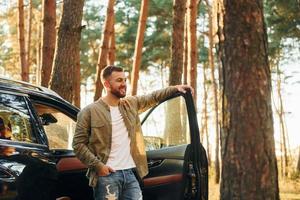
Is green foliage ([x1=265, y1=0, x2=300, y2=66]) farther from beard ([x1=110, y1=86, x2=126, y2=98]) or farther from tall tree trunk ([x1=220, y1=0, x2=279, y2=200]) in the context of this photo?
beard ([x1=110, y1=86, x2=126, y2=98])

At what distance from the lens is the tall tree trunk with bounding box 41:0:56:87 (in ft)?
31.9

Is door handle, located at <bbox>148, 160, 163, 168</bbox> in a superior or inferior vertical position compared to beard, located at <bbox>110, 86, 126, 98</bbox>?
inferior

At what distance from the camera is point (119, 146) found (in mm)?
3846

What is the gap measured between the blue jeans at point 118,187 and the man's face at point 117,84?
0.60 m

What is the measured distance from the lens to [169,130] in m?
4.72

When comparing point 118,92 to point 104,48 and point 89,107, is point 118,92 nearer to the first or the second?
point 89,107

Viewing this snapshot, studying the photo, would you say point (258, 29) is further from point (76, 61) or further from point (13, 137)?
point (76, 61)

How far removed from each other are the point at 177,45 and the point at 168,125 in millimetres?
7365

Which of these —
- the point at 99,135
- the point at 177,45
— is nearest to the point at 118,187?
the point at 99,135

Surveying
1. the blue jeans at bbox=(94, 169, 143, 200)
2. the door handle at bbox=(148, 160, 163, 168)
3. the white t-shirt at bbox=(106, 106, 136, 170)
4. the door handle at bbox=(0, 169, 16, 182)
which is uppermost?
the white t-shirt at bbox=(106, 106, 136, 170)

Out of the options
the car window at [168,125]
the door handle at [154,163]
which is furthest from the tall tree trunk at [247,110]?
the door handle at [154,163]

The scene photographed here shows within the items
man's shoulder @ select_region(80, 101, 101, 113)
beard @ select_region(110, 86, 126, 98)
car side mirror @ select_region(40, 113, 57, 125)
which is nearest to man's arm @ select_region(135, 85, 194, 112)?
beard @ select_region(110, 86, 126, 98)

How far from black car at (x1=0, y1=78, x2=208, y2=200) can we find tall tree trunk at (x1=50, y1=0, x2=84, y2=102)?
367 centimetres

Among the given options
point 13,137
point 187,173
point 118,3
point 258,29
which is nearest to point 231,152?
point 187,173
